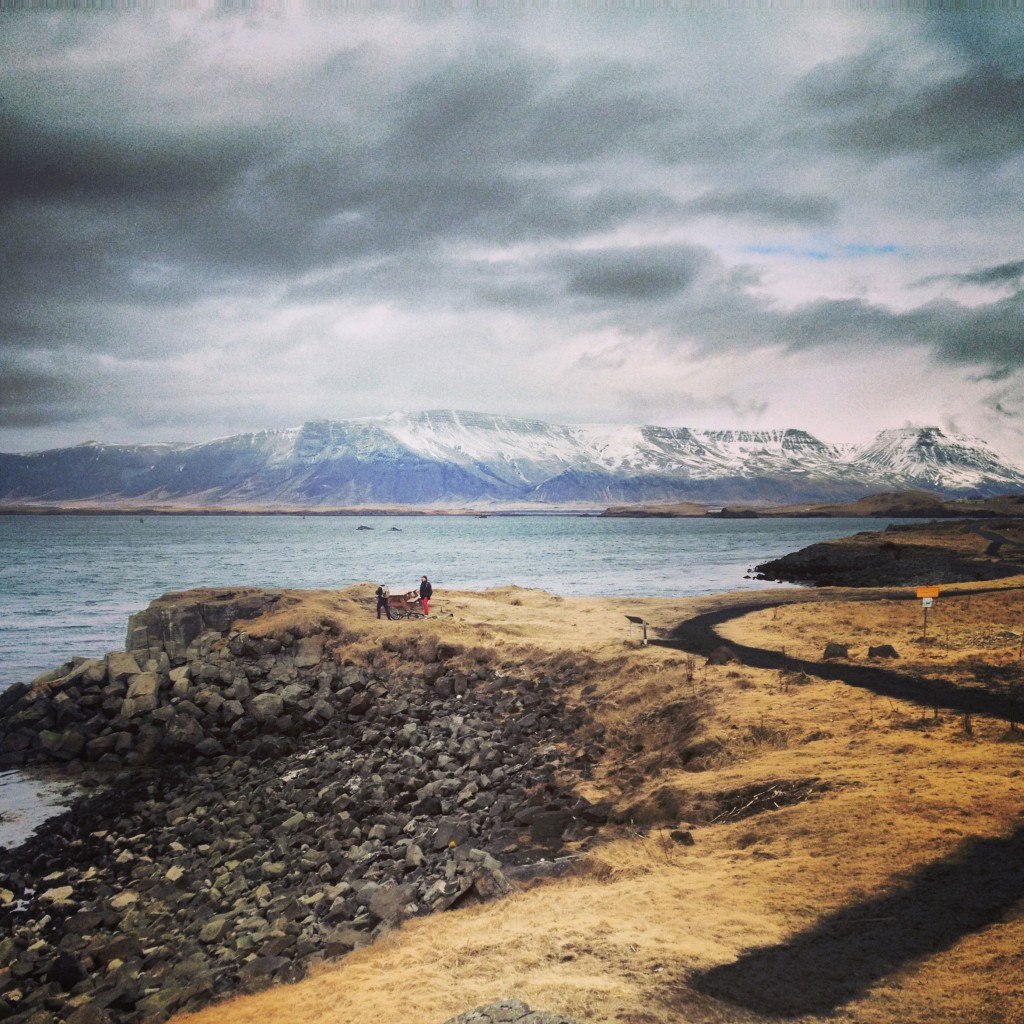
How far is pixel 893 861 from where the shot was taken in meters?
9.83

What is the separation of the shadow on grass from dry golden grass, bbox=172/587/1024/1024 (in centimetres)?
11

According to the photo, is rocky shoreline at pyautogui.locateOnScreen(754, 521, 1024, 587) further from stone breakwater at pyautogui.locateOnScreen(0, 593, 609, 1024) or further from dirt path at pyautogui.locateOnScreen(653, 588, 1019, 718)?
stone breakwater at pyautogui.locateOnScreen(0, 593, 609, 1024)

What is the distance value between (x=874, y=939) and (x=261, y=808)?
46.6ft

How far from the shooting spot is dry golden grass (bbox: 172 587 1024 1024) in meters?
7.40

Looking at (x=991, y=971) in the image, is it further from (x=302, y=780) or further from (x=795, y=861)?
(x=302, y=780)

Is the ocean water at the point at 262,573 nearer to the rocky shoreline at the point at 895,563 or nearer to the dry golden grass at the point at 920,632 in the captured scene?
the rocky shoreline at the point at 895,563

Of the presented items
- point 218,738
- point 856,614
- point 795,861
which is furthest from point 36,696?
point 856,614

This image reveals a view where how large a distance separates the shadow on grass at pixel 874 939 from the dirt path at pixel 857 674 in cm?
864

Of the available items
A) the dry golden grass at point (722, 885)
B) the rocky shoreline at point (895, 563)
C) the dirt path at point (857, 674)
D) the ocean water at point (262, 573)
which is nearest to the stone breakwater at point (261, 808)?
the dry golden grass at point (722, 885)

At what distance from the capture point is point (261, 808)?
16.9 metres

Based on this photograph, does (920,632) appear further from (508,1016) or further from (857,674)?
(508,1016)

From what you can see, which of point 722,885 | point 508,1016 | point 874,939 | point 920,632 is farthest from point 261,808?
point 920,632

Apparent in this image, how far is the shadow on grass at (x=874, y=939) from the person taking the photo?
24.1ft

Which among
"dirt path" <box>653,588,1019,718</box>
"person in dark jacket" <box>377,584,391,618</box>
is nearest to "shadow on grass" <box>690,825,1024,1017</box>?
"dirt path" <box>653,588,1019,718</box>
